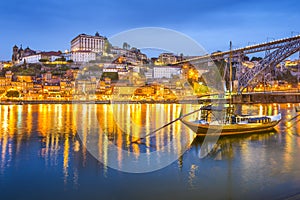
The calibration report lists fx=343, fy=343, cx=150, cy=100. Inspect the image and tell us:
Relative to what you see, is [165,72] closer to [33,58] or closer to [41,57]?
[41,57]

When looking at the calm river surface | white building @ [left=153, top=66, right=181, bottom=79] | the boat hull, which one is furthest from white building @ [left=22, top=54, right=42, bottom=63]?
the boat hull

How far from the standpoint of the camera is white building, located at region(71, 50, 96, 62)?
6888cm

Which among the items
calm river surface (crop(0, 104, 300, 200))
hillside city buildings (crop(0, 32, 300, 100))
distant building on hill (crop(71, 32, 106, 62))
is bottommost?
calm river surface (crop(0, 104, 300, 200))

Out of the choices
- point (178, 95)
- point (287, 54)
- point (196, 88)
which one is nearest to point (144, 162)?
point (287, 54)

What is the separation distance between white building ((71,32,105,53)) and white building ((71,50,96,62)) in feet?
8.01

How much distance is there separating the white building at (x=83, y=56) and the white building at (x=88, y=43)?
96.2 inches

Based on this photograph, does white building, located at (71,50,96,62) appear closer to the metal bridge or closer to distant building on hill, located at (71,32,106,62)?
distant building on hill, located at (71,32,106,62)

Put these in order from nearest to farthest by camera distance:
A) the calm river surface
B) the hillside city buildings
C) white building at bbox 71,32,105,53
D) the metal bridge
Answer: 1. the calm river surface
2. the metal bridge
3. the hillside city buildings
4. white building at bbox 71,32,105,53

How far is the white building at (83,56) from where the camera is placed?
6888cm

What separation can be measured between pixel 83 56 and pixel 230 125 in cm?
6040

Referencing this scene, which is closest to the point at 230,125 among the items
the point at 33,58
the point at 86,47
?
the point at 86,47

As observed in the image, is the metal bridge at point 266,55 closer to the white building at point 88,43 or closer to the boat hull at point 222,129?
the boat hull at point 222,129

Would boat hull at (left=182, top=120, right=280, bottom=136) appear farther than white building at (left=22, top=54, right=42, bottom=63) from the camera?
No

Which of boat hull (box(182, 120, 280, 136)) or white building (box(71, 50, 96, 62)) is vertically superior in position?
white building (box(71, 50, 96, 62))
